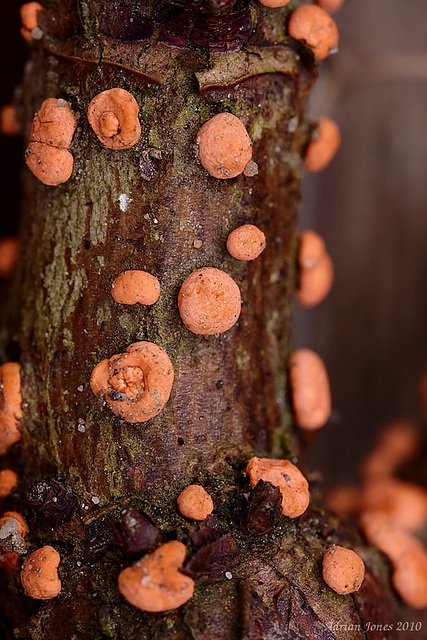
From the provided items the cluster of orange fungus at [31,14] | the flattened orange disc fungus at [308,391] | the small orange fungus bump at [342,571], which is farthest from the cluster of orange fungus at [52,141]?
the small orange fungus bump at [342,571]

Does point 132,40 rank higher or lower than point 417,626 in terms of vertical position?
higher

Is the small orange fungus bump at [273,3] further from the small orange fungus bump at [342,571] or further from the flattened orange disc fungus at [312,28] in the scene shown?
the small orange fungus bump at [342,571]

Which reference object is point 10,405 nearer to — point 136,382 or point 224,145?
point 136,382

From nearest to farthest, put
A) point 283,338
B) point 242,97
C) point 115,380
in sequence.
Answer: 1. point 115,380
2. point 242,97
3. point 283,338

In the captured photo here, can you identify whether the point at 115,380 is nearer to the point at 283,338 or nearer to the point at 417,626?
the point at 283,338

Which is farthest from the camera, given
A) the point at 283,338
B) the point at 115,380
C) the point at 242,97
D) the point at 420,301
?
the point at 420,301

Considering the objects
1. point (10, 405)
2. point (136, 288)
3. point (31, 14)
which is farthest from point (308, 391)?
point (31, 14)

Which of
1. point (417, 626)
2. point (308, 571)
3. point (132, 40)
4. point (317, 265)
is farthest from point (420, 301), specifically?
point (132, 40)

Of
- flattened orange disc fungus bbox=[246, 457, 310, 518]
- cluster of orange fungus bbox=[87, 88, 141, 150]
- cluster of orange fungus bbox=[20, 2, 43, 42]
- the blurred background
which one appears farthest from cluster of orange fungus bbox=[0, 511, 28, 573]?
the blurred background
